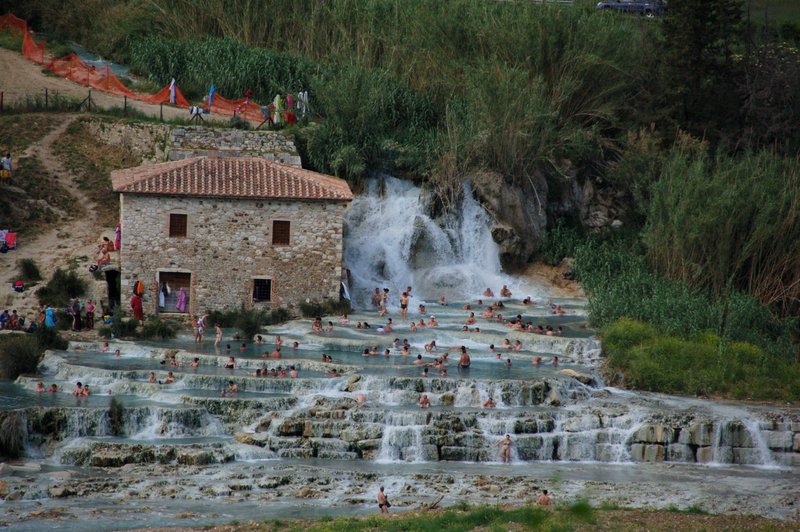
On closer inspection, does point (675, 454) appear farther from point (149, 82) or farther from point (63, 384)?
point (149, 82)

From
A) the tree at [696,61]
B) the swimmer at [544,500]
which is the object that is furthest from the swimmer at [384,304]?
the swimmer at [544,500]

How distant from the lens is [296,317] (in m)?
48.6

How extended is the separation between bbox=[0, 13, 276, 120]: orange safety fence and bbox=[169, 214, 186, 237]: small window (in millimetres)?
12640

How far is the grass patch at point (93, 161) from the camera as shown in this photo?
5391 centimetres

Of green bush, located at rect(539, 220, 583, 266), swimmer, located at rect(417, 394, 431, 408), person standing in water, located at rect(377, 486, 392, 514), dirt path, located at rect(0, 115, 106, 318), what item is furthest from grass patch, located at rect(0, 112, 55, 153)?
person standing in water, located at rect(377, 486, 392, 514)

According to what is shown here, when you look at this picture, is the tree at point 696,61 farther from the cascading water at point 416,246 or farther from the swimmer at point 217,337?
the swimmer at point 217,337

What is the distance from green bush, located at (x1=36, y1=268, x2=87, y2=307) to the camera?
47.0 metres

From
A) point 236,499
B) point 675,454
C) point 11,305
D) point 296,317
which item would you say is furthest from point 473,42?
point 236,499

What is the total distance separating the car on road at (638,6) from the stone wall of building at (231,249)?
27.8 meters

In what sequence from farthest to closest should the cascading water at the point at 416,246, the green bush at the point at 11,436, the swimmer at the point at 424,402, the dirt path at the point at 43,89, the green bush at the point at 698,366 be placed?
the dirt path at the point at 43,89
the cascading water at the point at 416,246
the green bush at the point at 698,366
the swimmer at the point at 424,402
the green bush at the point at 11,436

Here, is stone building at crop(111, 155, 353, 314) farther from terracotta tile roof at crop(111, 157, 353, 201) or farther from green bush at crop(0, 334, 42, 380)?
green bush at crop(0, 334, 42, 380)

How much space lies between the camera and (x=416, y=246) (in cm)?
5450

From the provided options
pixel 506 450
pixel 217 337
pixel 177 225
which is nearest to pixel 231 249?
pixel 177 225

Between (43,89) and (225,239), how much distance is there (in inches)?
682
